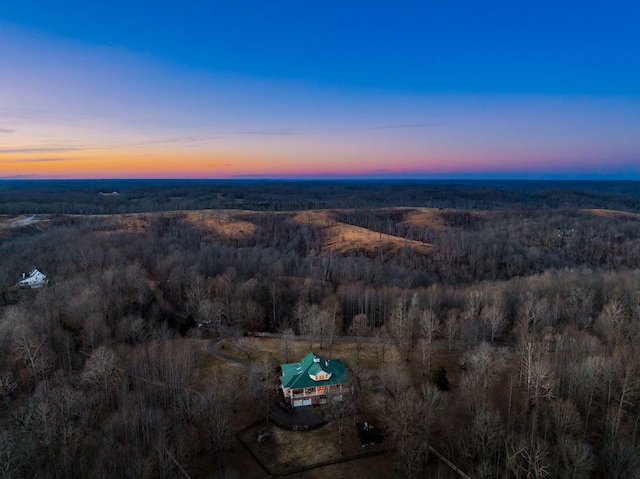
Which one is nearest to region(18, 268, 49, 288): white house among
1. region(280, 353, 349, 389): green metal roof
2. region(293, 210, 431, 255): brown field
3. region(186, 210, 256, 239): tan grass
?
region(280, 353, 349, 389): green metal roof

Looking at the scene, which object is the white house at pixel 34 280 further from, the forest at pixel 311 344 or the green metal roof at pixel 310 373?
the green metal roof at pixel 310 373

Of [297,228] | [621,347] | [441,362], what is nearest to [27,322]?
[441,362]

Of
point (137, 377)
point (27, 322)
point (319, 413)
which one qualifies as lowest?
point (319, 413)

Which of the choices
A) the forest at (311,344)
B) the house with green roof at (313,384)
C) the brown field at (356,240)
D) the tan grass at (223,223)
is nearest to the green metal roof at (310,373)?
the house with green roof at (313,384)

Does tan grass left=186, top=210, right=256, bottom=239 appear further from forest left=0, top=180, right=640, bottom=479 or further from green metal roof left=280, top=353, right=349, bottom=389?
green metal roof left=280, top=353, right=349, bottom=389

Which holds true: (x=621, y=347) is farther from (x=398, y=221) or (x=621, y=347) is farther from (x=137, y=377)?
(x=398, y=221)

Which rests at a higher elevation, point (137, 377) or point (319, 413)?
point (137, 377)

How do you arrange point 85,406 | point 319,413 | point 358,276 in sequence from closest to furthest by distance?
point 85,406
point 319,413
point 358,276

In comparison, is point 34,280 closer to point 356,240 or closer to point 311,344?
point 311,344
